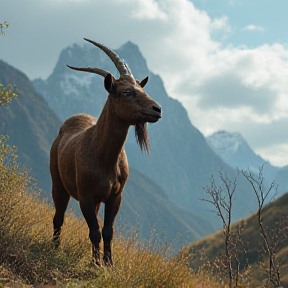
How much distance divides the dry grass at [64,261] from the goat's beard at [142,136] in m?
1.68

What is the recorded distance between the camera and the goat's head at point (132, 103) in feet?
22.8

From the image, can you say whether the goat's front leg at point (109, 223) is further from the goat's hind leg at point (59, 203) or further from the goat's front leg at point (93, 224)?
the goat's hind leg at point (59, 203)

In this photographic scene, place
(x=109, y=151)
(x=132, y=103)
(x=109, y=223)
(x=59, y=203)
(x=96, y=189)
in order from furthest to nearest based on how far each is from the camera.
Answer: (x=59, y=203)
(x=109, y=223)
(x=109, y=151)
(x=96, y=189)
(x=132, y=103)

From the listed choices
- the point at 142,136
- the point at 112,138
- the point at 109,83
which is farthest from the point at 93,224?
the point at 109,83

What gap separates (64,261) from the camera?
7.64 m

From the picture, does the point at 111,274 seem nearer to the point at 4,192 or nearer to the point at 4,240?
the point at 4,240

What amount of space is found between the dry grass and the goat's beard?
1.68m

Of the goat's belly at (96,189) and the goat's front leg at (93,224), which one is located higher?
the goat's belly at (96,189)

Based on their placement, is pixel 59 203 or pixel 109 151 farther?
pixel 59 203

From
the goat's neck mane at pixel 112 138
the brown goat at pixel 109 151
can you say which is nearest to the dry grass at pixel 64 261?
the brown goat at pixel 109 151

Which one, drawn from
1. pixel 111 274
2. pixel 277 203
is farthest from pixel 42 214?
pixel 277 203

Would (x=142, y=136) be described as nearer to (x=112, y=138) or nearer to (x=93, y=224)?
(x=112, y=138)

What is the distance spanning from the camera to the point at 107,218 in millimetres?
7574

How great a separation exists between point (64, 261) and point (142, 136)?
2463 millimetres
